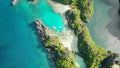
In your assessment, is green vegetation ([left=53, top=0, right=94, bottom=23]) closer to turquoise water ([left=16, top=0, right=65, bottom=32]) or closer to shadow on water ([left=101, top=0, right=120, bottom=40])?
turquoise water ([left=16, top=0, right=65, bottom=32])

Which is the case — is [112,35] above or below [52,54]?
above

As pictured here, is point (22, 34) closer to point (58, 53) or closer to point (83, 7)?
point (58, 53)

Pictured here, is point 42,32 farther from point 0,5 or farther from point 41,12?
point 0,5

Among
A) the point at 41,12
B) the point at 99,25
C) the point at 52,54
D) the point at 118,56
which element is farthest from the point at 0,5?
the point at 118,56

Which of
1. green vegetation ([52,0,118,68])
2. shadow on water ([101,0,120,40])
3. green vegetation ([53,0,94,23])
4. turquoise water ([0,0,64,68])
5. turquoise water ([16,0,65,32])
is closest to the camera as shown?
turquoise water ([0,0,64,68])

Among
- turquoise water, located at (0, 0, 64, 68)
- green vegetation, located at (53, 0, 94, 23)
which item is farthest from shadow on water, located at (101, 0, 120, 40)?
turquoise water, located at (0, 0, 64, 68)

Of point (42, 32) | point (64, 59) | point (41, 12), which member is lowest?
point (64, 59)
